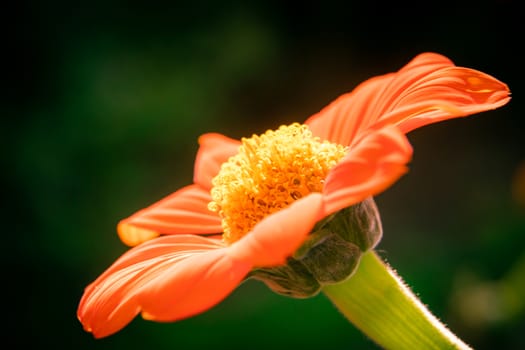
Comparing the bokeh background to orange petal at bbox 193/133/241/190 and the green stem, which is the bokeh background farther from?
the green stem

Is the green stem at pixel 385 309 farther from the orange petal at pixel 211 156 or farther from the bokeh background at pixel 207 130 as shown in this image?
the bokeh background at pixel 207 130

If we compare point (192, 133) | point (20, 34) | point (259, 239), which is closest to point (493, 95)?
point (259, 239)

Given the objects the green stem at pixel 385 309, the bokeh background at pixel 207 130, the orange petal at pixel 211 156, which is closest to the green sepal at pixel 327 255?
the green stem at pixel 385 309

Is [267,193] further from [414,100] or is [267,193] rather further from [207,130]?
[207,130]

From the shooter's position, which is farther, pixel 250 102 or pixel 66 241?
pixel 250 102

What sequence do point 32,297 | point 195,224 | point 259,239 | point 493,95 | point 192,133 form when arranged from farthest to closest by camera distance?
1. point 192,133
2. point 32,297
3. point 195,224
4. point 493,95
5. point 259,239

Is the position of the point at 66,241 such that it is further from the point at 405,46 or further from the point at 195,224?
the point at 195,224

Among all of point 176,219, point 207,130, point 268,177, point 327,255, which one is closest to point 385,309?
point 327,255

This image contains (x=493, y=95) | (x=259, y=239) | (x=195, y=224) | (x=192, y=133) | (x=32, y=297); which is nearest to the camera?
(x=259, y=239)
